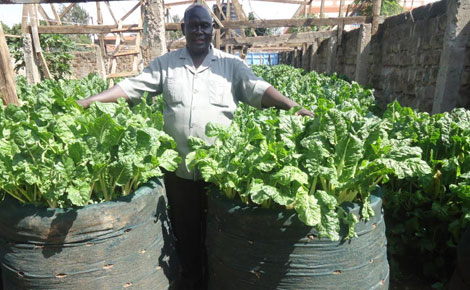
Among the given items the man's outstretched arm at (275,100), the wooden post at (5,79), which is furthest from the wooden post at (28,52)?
the man's outstretched arm at (275,100)

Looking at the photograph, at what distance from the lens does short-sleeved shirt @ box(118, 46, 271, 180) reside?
245 centimetres

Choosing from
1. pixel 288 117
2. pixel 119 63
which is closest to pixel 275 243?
pixel 288 117

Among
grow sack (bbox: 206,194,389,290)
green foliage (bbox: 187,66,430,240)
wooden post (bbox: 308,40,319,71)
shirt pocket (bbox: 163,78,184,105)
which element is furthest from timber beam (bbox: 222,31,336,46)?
grow sack (bbox: 206,194,389,290)

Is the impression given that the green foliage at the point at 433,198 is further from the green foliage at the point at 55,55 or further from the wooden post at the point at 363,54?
the green foliage at the point at 55,55

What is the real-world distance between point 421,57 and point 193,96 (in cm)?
475

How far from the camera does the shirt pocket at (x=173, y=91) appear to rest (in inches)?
97.0

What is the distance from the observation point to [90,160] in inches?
72.0

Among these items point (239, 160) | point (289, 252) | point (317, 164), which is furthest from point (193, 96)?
point (289, 252)

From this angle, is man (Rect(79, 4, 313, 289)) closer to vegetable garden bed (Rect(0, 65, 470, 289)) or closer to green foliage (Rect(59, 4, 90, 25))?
vegetable garden bed (Rect(0, 65, 470, 289))

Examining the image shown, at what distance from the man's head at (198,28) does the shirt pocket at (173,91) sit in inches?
9.8

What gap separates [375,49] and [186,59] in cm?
701

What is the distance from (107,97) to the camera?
98.7 inches

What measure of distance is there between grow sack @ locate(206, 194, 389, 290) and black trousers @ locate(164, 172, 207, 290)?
769 millimetres

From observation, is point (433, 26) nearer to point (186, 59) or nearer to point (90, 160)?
point (186, 59)
